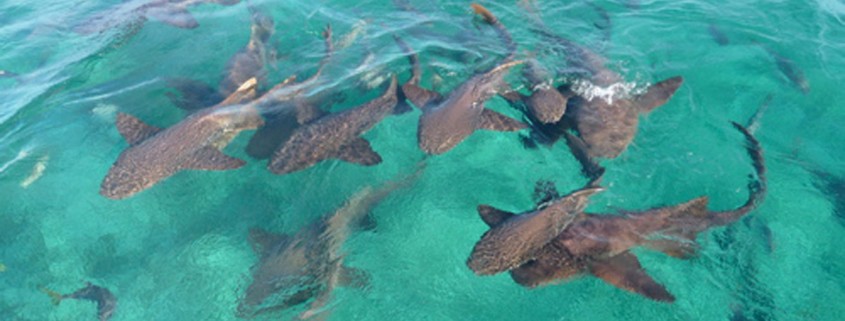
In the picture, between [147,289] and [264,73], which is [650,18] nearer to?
[264,73]

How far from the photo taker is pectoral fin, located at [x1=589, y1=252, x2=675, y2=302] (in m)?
6.23

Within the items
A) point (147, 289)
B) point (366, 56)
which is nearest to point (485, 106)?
point (366, 56)

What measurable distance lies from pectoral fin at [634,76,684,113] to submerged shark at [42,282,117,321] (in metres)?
8.40

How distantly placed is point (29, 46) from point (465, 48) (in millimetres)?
10029

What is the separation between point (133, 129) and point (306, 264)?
453 centimetres

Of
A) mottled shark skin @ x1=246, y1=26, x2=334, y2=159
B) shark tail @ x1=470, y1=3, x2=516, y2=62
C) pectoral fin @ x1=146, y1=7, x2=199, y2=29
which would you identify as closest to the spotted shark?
mottled shark skin @ x1=246, y1=26, x2=334, y2=159

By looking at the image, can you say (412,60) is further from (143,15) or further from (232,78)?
(143,15)

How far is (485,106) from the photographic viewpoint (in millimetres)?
9156

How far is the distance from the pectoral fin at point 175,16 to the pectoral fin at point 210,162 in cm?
524

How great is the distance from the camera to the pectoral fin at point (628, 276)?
6230mm

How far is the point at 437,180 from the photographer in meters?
8.02

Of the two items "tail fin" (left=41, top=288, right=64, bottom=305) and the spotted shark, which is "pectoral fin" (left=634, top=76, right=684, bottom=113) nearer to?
the spotted shark

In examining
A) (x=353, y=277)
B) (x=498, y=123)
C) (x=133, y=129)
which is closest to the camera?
(x=353, y=277)

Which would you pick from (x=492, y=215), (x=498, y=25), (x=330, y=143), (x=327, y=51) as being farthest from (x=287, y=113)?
(x=498, y=25)
